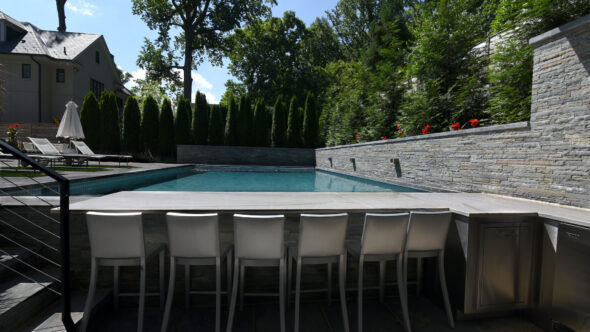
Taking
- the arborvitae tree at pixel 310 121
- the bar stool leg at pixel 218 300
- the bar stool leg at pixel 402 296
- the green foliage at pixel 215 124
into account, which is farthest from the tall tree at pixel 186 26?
the bar stool leg at pixel 402 296

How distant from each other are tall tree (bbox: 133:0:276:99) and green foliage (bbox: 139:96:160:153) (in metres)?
4.32

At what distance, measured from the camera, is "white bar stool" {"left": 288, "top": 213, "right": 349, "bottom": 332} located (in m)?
2.16

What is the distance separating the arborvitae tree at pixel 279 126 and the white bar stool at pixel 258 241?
1594 cm

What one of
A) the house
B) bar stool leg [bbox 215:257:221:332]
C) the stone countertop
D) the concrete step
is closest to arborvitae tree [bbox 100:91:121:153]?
the house

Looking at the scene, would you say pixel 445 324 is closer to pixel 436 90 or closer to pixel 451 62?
pixel 436 90

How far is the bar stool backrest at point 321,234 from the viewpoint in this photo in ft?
7.07

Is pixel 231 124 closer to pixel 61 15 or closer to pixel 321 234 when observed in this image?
pixel 321 234

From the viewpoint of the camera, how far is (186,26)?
2133 centimetres

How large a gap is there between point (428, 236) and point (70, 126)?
43.3ft

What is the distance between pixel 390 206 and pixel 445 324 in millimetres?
1186

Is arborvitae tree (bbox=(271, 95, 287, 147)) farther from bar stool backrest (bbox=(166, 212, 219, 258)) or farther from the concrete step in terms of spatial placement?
bar stool backrest (bbox=(166, 212, 219, 258))

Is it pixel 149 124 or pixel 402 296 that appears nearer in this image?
pixel 402 296

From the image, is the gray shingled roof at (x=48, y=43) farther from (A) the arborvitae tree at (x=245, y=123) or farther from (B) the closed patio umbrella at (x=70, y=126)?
(A) the arborvitae tree at (x=245, y=123)

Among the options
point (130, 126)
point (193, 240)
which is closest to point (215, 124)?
point (130, 126)
